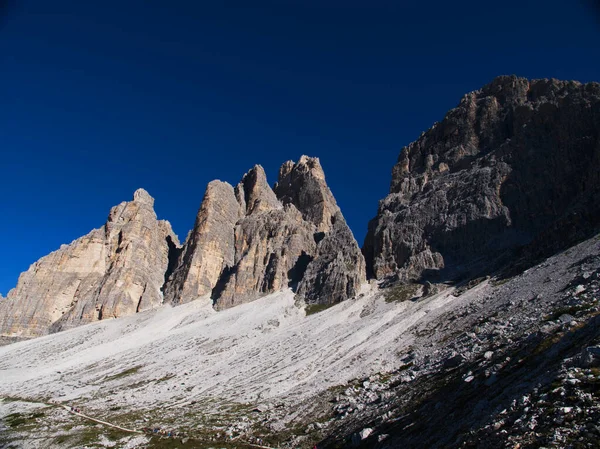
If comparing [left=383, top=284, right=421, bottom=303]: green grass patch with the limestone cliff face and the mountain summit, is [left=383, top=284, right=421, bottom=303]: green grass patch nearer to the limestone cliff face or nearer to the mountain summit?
the mountain summit

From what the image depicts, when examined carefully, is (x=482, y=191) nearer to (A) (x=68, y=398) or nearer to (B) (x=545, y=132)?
(B) (x=545, y=132)

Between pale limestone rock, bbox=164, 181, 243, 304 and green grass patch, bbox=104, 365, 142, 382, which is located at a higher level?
pale limestone rock, bbox=164, 181, 243, 304

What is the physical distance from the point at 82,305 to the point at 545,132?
18968 centimetres

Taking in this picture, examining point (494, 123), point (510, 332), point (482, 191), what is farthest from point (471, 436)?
point (494, 123)

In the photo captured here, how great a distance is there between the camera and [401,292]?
11650 cm

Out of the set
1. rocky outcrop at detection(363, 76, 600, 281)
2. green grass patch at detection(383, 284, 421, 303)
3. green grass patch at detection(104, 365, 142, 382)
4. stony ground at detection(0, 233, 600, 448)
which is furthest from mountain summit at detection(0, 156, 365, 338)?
green grass patch at detection(104, 365, 142, 382)

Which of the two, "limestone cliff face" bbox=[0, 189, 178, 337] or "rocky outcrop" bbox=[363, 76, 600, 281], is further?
"limestone cliff face" bbox=[0, 189, 178, 337]

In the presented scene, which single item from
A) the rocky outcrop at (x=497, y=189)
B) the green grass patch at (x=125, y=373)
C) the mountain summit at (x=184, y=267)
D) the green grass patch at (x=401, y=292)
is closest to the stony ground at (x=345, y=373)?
the green grass patch at (x=125, y=373)

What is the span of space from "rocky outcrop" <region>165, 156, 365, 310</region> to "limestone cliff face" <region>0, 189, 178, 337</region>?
14650mm

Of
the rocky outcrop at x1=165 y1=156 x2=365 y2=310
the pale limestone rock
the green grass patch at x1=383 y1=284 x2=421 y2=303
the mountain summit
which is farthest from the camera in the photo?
the pale limestone rock

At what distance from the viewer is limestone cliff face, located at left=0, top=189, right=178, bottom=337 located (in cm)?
15538

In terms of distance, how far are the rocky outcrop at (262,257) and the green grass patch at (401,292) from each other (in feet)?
42.5

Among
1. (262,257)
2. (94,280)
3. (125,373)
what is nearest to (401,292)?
(262,257)

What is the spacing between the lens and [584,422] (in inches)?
583
